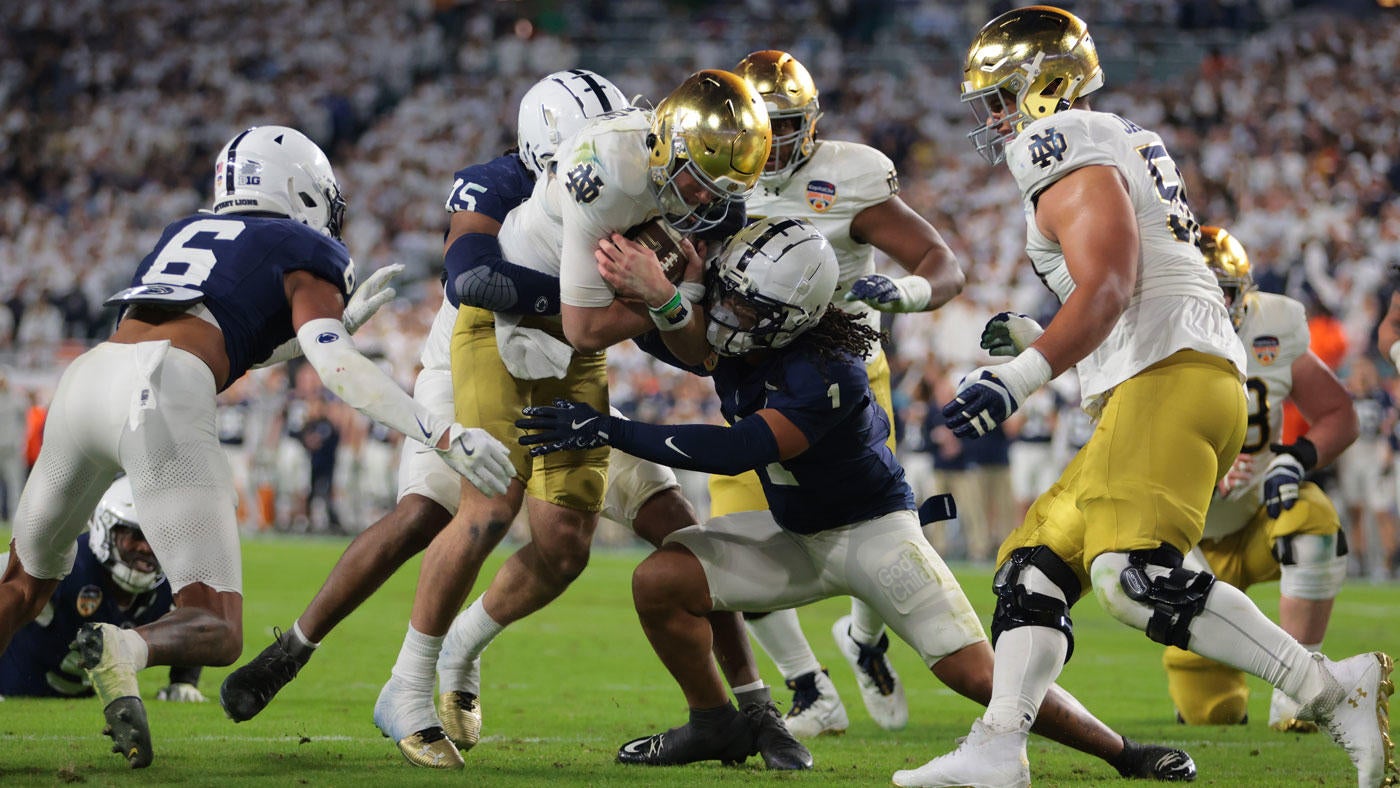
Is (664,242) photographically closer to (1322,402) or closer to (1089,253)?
(1089,253)

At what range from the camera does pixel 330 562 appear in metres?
14.0

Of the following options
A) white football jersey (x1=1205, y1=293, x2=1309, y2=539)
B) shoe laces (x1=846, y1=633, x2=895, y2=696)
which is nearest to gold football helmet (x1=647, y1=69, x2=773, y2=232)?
shoe laces (x1=846, y1=633, x2=895, y2=696)

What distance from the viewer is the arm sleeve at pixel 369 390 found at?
13.1 ft

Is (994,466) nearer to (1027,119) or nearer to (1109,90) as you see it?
(1109,90)

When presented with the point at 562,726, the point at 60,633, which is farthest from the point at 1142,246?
the point at 60,633

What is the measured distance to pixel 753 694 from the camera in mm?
4711

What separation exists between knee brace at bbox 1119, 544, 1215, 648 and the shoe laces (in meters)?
2.02

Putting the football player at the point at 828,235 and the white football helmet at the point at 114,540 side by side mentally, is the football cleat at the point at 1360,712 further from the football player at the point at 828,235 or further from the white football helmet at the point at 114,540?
the white football helmet at the point at 114,540

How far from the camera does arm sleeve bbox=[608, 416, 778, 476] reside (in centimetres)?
403

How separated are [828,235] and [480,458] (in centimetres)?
199

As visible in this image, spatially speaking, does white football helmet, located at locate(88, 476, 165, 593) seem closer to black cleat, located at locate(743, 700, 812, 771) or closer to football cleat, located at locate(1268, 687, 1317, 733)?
black cleat, located at locate(743, 700, 812, 771)

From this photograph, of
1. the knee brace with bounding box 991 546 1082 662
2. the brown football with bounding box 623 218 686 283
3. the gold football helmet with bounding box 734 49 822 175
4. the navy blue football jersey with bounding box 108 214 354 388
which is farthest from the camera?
the gold football helmet with bounding box 734 49 822 175

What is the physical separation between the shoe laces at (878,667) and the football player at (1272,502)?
3.59 feet

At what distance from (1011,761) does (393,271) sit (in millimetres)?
2183
